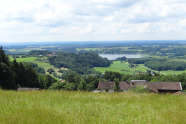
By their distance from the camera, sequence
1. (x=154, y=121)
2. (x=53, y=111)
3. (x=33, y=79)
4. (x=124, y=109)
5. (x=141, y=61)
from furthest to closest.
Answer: (x=141, y=61) < (x=33, y=79) < (x=124, y=109) < (x=53, y=111) < (x=154, y=121)

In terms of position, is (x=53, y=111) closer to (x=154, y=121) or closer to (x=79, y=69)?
(x=154, y=121)

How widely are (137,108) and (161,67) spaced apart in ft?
508

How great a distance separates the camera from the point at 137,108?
21.1ft

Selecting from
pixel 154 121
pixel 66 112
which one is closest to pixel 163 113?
pixel 154 121

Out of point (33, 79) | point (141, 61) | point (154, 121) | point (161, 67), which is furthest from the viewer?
point (141, 61)

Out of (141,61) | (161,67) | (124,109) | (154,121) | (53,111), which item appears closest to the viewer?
(154,121)

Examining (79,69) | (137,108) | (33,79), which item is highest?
(137,108)

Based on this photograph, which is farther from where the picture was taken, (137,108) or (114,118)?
(137,108)

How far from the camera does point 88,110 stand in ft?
19.7

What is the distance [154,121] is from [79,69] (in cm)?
15067

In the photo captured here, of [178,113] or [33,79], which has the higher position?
[178,113]

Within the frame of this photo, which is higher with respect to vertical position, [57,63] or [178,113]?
[178,113]

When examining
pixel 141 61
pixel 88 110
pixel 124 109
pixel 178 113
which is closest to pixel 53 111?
pixel 88 110

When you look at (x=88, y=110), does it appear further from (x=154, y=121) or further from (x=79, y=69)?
(x=79, y=69)
